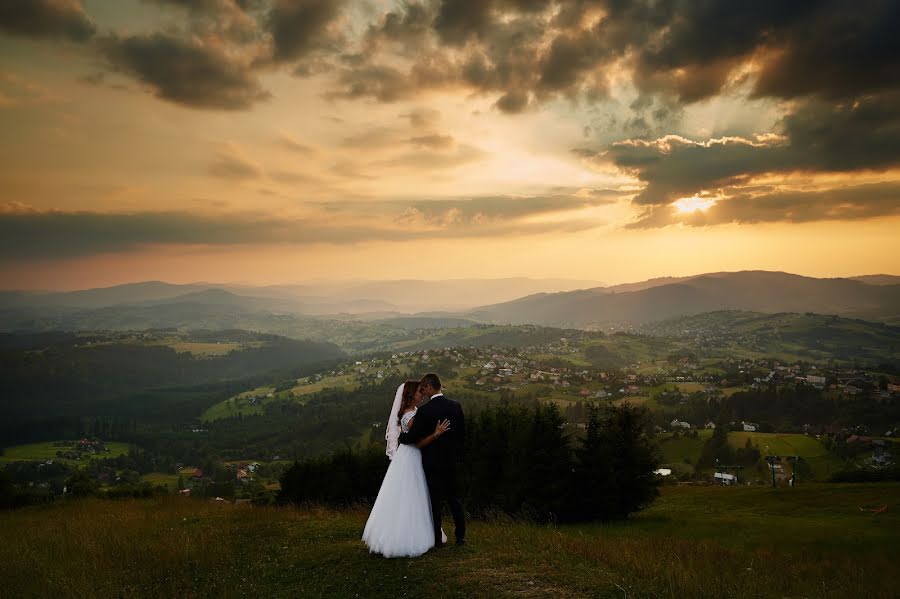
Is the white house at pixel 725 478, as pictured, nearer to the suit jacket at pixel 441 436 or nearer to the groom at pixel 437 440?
the groom at pixel 437 440

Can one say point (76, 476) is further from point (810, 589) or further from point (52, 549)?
point (810, 589)

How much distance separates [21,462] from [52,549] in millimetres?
195432

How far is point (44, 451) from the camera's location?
17162 centimetres

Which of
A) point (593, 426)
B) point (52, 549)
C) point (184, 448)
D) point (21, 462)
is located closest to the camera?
point (52, 549)

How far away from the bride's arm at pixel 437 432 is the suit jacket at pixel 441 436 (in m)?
0.07

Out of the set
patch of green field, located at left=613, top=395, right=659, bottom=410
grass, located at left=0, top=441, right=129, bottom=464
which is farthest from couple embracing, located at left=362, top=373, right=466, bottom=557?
grass, located at left=0, top=441, right=129, bottom=464

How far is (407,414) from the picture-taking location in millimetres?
10906

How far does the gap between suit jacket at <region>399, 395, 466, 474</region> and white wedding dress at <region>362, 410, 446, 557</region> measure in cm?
24

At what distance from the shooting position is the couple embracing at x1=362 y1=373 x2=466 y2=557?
10422 mm

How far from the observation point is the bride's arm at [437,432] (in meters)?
10.5

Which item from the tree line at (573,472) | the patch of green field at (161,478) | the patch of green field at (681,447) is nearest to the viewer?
the tree line at (573,472)

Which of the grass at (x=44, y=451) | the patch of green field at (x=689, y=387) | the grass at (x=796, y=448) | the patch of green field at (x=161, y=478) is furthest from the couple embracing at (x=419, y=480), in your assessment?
the grass at (x=44, y=451)

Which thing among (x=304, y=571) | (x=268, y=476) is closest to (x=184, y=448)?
(x=268, y=476)

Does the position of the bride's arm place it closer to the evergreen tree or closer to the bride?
the bride
